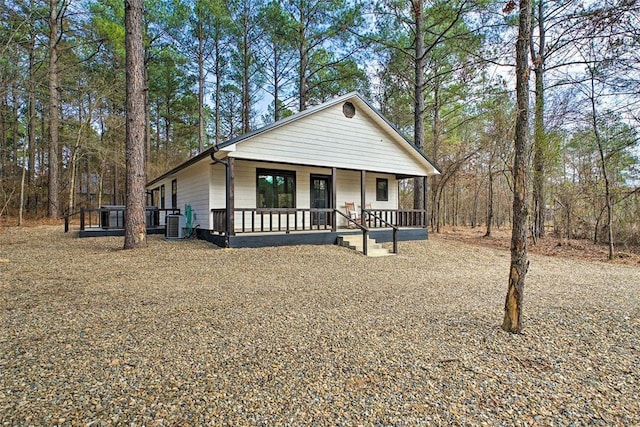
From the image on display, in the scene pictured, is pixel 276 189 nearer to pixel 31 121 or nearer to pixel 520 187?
pixel 520 187

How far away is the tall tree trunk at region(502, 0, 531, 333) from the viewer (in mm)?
2996

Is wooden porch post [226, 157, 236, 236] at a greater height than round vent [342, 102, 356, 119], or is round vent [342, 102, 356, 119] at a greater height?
round vent [342, 102, 356, 119]

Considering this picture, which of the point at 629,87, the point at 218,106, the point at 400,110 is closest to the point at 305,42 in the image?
the point at 400,110

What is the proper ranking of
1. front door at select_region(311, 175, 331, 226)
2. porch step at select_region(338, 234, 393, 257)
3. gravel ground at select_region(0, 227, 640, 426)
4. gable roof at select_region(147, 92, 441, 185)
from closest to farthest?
gravel ground at select_region(0, 227, 640, 426) < gable roof at select_region(147, 92, 441, 185) < porch step at select_region(338, 234, 393, 257) < front door at select_region(311, 175, 331, 226)

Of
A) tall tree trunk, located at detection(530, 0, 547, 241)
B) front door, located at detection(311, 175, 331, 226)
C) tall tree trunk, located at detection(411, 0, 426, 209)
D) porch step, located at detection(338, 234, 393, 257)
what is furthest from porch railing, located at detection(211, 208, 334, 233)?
tall tree trunk, located at detection(530, 0, 547, 241)

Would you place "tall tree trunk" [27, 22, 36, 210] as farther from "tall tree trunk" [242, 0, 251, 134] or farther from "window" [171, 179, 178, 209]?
"tall tree trunk" [242, 0, 251, 134]

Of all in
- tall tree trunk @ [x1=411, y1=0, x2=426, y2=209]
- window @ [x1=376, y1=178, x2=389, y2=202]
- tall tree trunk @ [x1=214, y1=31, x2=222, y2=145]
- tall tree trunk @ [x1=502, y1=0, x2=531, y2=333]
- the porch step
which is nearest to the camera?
tall tree trunk @ [x1=502, y1=0, x2=531, y2=333]

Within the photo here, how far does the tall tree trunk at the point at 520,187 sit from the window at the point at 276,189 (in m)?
8.22

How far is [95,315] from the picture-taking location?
327 centimetres

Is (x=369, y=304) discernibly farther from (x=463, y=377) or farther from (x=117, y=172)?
(x=117, y=172)

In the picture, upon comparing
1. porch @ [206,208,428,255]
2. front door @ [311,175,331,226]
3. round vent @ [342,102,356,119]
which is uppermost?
round vent @ [342,102,356,119]

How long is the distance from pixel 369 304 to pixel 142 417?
2710 mm

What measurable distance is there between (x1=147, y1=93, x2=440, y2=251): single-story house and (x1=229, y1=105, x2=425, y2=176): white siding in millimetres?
30

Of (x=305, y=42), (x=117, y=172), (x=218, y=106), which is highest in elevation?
(x=305, y=42)
